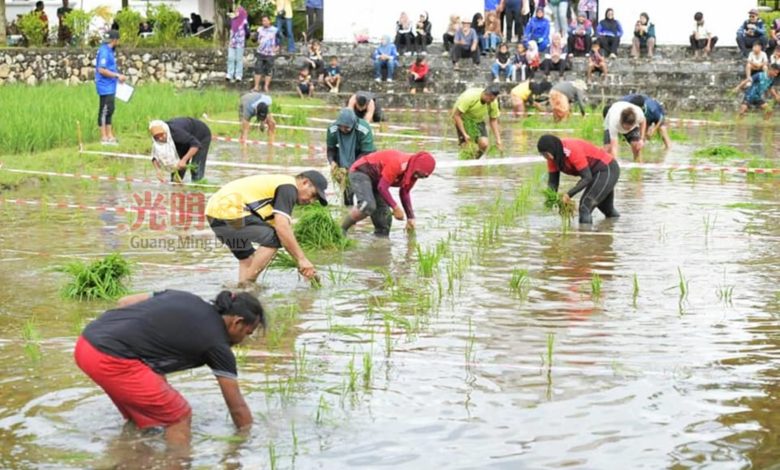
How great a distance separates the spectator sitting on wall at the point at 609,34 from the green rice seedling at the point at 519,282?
21.2m

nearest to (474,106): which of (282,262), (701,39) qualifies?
(282,262)

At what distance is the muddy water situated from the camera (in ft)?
22.5

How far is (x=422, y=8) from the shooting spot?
33906 millimetres

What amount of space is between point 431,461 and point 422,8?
1104 inches

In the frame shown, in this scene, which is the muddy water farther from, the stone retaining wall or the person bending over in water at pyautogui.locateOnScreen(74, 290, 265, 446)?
the stone retaining wall

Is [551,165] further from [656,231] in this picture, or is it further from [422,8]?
[422,8]

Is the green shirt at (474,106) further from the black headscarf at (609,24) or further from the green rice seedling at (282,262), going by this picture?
the black headscarf at (609,24)

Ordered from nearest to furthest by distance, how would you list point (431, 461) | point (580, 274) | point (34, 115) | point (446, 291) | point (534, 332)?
point (431, 461)
point (534, 332)
point (446, 291)
point (580, 274)
point (34, 115)

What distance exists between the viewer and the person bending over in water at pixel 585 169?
44.2 ft

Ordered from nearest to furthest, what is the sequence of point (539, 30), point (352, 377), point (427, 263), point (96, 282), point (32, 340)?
1. point (352, 377)
2. point (32, 340)
3. point (96, 282)
4. point (427, 263)
5. point (539, 30)

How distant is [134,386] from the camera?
22.0ft

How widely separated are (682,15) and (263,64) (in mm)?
9926

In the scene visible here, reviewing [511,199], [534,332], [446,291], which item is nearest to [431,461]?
[534,332]

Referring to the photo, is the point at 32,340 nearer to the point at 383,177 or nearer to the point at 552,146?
the point at 383,177
